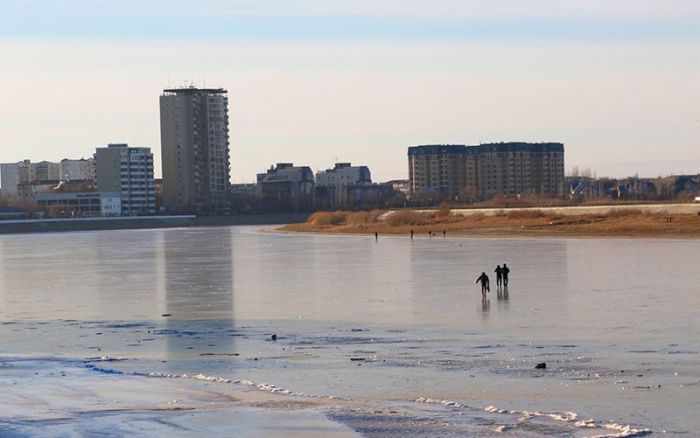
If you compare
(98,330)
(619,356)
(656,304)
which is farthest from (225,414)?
(656,304)

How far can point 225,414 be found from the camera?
15609 mm

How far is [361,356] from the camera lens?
20250mm

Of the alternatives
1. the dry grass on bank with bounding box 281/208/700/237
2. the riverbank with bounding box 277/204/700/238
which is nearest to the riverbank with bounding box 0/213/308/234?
the dry grass on bank with bounding box 281/208/700/237

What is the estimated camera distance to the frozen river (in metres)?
15.1

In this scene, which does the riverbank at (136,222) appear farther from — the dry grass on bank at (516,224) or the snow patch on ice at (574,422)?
the snow patch on ice at (574,422)

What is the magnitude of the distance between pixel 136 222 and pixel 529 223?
102 m

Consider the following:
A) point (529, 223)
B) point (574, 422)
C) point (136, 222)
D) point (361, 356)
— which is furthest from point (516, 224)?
point (136, 222)

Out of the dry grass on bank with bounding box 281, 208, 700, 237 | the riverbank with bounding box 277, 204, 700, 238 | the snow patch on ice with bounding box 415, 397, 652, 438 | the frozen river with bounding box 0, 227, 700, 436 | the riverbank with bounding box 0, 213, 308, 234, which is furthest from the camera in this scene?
the riverbank with bounding box 0, 213, 308, 234

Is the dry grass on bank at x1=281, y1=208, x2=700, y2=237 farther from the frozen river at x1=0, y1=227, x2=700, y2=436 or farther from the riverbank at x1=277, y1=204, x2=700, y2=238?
the frozen river at x1=0, y1=227, x2=700, y2=436

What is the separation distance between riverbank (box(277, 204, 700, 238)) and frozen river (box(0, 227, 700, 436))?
4037cm

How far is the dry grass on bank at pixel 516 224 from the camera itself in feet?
257

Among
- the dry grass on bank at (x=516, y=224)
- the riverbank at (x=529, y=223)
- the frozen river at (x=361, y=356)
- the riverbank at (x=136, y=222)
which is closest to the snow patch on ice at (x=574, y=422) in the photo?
the frozen river at (x=361, y=356)

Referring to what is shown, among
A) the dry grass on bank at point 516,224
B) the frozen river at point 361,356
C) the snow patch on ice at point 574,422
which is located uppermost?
the dry grass on bank at point 516,224

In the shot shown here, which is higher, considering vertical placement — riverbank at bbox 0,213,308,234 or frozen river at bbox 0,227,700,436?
riverbank at bbox 0,213,308,234
